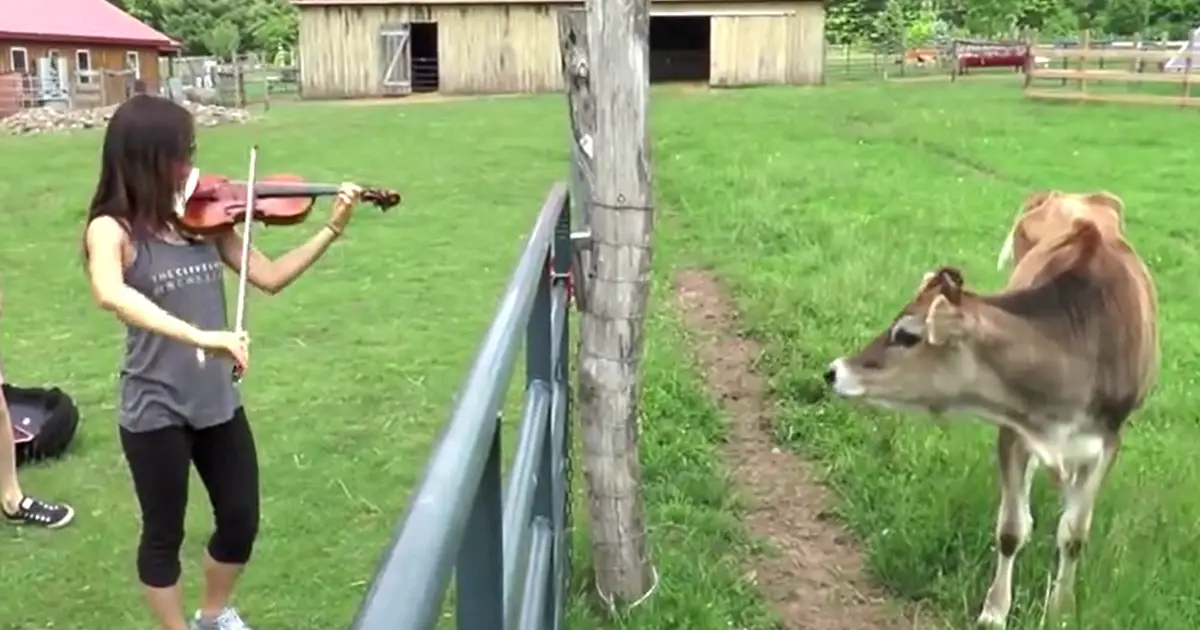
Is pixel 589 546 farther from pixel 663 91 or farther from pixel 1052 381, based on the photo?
pixel 663 91

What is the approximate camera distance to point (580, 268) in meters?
4.04

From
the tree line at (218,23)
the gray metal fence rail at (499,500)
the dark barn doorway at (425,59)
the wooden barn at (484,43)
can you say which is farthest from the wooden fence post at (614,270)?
the tree line at (218,23)

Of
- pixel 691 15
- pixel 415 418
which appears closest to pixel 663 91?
pixel 691 15

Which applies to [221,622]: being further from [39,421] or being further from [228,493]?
[39,421]

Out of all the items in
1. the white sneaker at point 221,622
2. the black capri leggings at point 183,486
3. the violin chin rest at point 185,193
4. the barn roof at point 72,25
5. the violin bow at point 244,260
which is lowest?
the white sneaker at point 221,622

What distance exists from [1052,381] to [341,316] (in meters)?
5.39

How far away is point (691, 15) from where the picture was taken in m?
34.1

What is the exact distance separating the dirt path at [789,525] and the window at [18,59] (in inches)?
1113

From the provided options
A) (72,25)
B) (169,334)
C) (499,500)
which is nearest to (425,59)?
(72,25)

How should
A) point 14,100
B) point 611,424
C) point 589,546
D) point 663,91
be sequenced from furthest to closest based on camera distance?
point 663,91, point 14,100, point 589,546, point 611,424

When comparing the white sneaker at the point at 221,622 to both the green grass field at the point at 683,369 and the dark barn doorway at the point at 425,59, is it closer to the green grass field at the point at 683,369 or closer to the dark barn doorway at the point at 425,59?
the green grass field at the point at 683,369

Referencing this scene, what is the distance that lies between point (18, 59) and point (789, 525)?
30924 mm

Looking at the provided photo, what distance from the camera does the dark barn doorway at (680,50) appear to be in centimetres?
3769

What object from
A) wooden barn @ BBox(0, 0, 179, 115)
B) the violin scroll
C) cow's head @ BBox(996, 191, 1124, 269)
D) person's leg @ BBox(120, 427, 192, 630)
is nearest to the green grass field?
person's leg @ BBox(120, 427, 192, 630)
